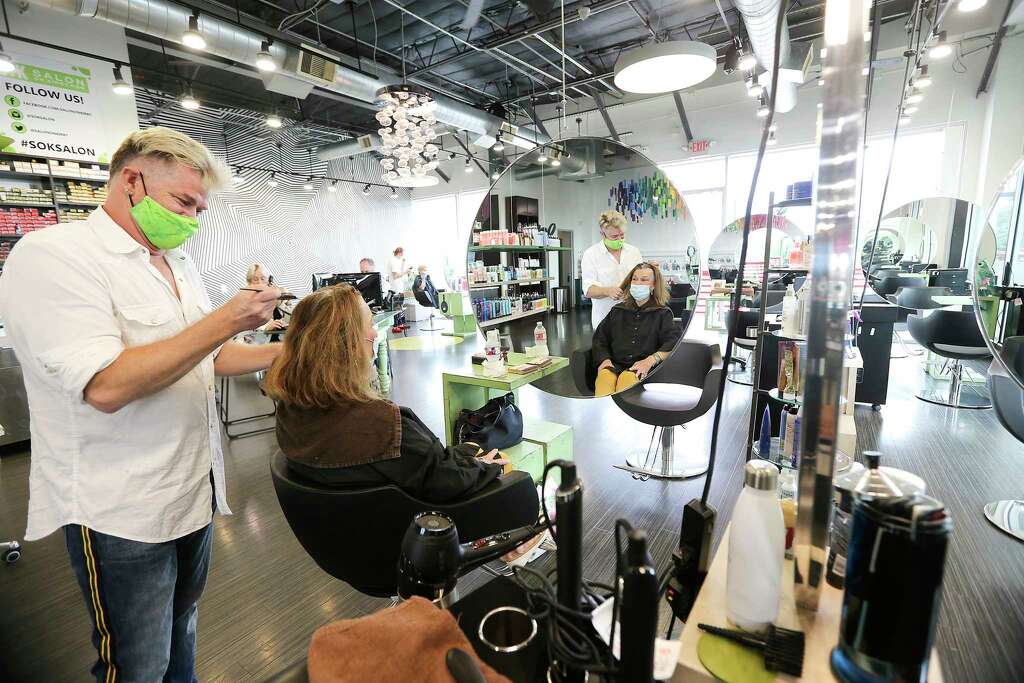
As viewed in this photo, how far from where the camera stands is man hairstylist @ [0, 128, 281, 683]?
3.30 ft

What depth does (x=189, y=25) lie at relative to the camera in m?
4.28

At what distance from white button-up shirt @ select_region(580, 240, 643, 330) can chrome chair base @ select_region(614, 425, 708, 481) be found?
1.54 m

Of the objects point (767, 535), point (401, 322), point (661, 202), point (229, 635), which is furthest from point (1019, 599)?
point (401, 322)

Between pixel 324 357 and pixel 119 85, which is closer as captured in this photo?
pixel 324 357

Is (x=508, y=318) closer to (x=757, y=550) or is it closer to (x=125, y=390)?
(x=125, y=390)

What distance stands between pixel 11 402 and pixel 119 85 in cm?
315

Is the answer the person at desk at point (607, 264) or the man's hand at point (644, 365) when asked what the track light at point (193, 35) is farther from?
the man's hand at point (644, 365)

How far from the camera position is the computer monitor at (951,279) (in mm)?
4523

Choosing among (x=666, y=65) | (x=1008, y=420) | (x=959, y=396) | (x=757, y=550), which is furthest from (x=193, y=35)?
(x=959, y=396)

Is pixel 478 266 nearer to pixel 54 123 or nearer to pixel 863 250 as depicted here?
pixel 54 123

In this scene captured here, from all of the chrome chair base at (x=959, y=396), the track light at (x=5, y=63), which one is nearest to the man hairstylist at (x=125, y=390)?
the track light at (x=5, y=63)

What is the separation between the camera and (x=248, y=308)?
110 centimetres

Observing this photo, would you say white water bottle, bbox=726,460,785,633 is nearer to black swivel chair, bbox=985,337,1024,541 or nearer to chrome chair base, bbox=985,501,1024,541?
black swivel chair, bbox=985,337,1024,541

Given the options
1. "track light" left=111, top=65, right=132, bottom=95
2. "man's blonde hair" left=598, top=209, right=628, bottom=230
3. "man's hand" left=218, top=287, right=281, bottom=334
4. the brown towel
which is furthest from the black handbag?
"track light" left=111, top=65, right=132, bottom=95
